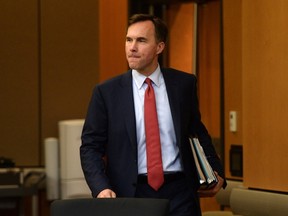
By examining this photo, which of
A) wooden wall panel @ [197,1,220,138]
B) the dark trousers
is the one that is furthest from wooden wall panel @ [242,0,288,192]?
wooden wall panel @ [197,1,220,138]

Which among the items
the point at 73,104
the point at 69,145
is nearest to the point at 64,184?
the point at 69,145

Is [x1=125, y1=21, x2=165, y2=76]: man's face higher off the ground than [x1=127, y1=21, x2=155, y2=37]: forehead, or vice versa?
[x1=127, y1=21, x2=155, y2=37]: forehead

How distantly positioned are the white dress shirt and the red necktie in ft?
0.12

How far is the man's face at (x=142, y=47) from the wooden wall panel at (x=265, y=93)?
1.23 m

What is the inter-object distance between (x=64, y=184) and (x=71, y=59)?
1193 millimetres

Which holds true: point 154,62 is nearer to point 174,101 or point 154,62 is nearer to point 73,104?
point 174,101

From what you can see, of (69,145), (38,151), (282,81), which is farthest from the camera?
(38,151)

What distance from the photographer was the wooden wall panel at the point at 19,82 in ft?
23.3

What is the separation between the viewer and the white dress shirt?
11.0 feet

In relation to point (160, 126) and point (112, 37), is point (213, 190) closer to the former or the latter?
point (160, 126)

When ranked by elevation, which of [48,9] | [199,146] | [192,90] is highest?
[48,9]

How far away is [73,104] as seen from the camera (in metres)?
7.29

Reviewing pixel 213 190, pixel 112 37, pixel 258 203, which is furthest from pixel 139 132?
pixel 112 37

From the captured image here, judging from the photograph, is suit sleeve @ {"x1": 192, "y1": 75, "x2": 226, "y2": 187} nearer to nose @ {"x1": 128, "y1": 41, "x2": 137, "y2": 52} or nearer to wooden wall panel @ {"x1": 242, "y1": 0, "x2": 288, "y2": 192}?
nose @ {"x1": 128, "y1": 41, "x2": 137, "y2": 52}
